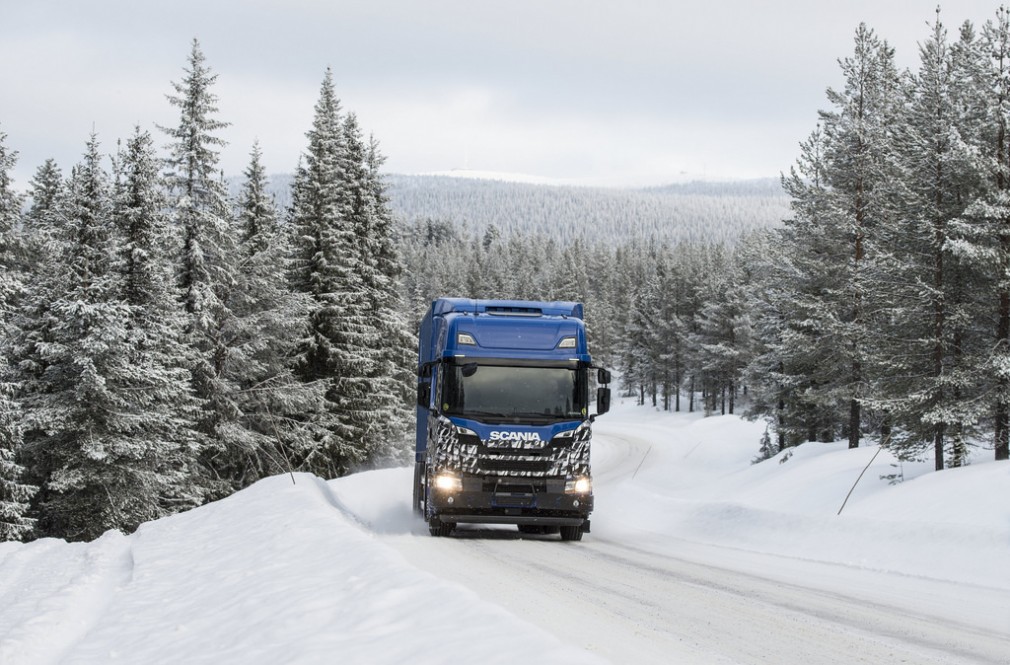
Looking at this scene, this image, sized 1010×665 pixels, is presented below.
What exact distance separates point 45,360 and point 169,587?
56.3ft

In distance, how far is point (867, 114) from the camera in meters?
29.1

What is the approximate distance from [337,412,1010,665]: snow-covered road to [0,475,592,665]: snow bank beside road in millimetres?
896

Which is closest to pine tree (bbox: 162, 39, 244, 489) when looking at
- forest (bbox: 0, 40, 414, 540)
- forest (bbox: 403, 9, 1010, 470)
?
forest (bbox: 0, 40, 414, 540)

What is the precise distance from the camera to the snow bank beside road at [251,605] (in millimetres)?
6543

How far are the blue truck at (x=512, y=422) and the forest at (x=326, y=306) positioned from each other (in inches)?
347

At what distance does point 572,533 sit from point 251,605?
788cm

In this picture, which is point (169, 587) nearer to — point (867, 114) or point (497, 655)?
point (497, 655)

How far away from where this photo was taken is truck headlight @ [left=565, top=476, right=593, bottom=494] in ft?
48.2

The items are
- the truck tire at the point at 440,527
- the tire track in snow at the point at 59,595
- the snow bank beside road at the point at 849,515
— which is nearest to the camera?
the tire track in snow at the point at 59,595

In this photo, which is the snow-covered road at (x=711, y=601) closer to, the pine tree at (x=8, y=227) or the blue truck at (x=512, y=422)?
the blue truck at (x=512, y=422)

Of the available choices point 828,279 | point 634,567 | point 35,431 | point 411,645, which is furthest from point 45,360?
point 828,279

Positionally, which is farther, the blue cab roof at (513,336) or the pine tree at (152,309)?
the pine tree at (152,309)

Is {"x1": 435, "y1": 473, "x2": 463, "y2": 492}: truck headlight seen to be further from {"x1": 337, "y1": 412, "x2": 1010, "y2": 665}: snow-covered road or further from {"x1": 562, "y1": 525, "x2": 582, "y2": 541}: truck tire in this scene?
{"x1": 562, "y1": 525, "x2": 582, "y2": 541}: truck tire

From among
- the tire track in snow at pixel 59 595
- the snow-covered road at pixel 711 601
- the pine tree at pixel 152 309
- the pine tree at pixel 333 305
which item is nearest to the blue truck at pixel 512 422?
the snow-covered road at pixel 711 601
